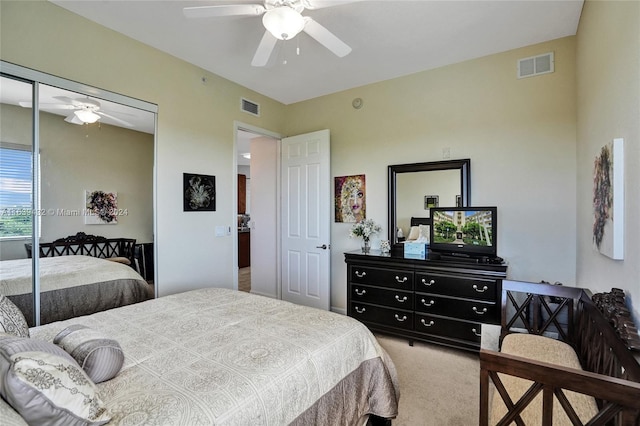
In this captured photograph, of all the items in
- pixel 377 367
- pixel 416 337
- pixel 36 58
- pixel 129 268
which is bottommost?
pixel 416 337

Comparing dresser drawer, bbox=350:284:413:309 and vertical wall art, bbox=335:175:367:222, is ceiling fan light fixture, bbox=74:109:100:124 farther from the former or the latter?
dresser drawer, bbox=350:284:413:309

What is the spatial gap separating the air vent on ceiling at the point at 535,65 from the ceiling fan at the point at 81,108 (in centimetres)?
380

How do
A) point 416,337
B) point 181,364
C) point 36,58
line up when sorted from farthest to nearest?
1. point 416,337
2. point 36,58
3. point 181,364

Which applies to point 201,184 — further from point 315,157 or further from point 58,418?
point 58,418

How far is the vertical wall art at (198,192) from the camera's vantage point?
321 cm

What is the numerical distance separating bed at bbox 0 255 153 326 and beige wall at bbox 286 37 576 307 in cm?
271

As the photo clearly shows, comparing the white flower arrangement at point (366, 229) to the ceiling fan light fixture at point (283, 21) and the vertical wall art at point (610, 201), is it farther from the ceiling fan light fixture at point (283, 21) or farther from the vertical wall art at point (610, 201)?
the ceiling fan light fixture at point (283, 21)

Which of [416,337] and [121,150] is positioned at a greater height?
[121,150]

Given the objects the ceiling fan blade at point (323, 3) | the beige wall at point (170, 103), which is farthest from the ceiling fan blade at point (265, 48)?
the beige wall at point (170, 103)

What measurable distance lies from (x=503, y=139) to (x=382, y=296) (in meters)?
2.00

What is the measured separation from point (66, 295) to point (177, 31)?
7.62 feet

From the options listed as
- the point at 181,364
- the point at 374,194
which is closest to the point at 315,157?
the point at 374,194

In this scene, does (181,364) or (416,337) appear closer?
(181,364)

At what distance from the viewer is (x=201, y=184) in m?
3.35
